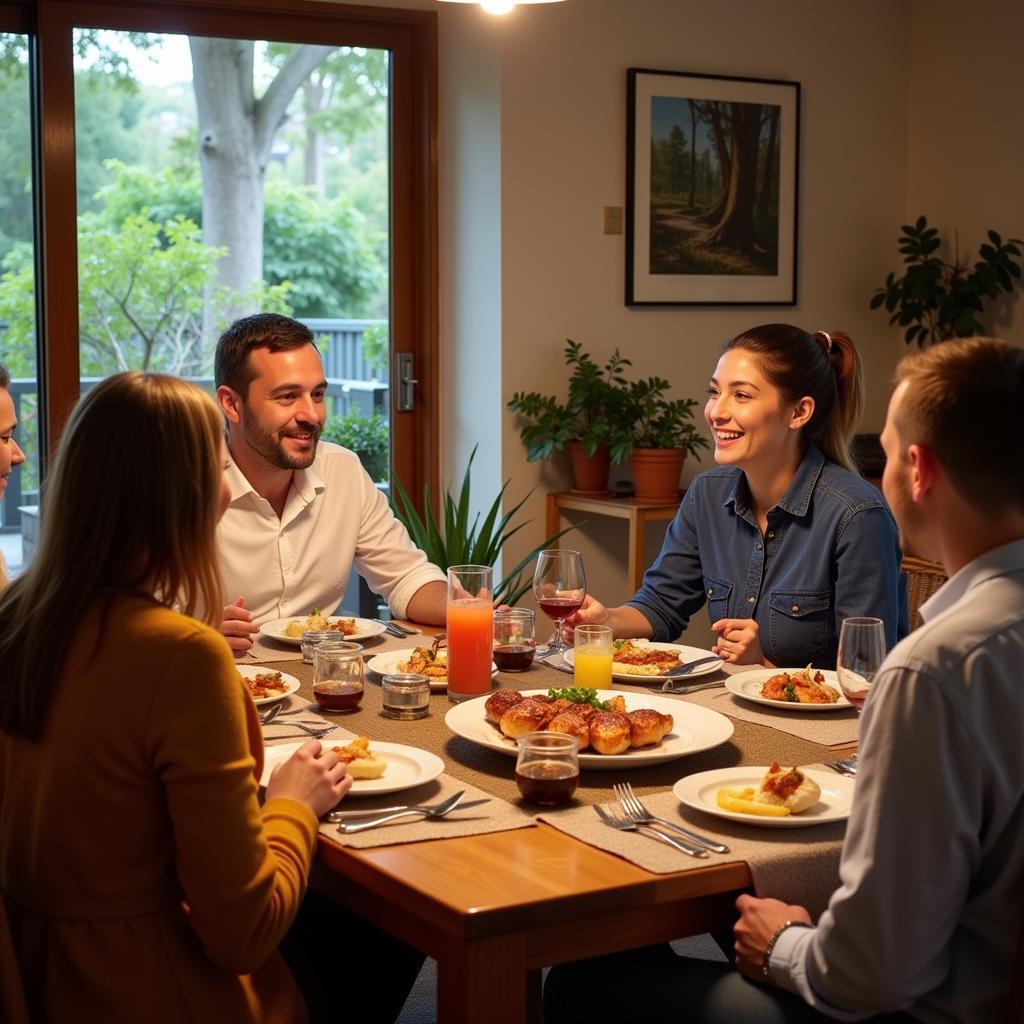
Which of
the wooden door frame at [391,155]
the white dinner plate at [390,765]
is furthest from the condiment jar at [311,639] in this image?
the wooden door frame at [391,155]

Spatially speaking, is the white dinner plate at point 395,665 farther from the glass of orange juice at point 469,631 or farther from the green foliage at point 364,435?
the green foliage at point 364,435

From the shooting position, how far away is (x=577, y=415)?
4.38m

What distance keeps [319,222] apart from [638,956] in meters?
3.34

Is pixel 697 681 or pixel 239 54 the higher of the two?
pixel 239 54

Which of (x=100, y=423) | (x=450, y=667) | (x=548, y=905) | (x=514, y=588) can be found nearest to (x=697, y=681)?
(x=450, y=667)

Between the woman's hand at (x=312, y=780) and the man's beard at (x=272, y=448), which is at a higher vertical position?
the man's beard at (x=272, y=448)

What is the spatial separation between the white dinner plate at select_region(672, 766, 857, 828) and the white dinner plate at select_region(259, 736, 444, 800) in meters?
0.29

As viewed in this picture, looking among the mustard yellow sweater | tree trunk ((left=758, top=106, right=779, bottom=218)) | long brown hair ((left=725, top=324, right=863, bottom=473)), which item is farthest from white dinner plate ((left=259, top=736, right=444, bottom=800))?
tree trunk ((left=758, top=106, right=779, bottom=218))

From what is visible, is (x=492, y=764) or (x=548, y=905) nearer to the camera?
(x=548, y=905)

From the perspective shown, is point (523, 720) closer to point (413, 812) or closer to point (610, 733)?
point (610, 733)

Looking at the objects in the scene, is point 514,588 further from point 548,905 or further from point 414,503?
point 548,905

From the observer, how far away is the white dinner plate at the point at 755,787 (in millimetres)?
1499

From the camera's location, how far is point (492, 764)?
5.72ft

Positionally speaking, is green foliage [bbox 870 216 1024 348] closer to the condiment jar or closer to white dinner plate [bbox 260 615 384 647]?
white dinner plate [bbox 260 615 384 647]
